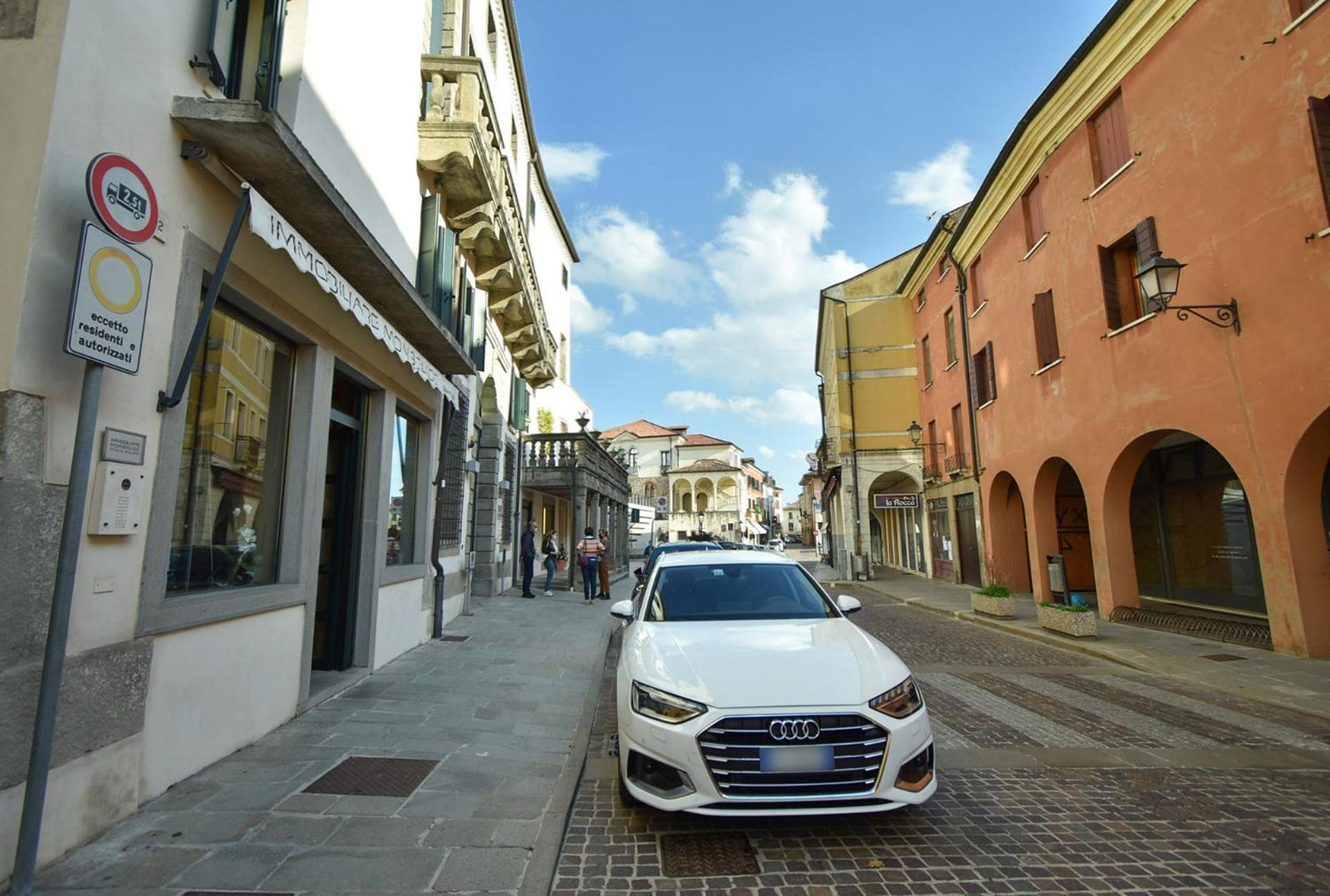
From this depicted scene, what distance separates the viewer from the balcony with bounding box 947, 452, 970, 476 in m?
19.0

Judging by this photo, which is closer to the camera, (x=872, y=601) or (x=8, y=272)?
(x=8, y=272)

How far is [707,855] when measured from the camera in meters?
3.16

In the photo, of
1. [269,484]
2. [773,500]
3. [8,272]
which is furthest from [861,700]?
[773,500]

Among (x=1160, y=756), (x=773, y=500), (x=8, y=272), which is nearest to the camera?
(x=8, y=272)

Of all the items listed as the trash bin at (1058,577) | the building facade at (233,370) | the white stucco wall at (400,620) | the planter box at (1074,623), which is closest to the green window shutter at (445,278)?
the building facade at (233,370)

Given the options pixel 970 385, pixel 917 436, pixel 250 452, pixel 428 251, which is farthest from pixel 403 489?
pixel 917 436

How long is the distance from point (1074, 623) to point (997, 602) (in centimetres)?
235

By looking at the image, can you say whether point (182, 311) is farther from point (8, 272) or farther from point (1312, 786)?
point (1312, 786)

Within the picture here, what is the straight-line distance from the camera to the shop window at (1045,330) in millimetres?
13391

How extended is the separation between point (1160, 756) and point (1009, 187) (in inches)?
567

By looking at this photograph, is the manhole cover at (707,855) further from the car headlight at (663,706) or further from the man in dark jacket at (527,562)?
the man in dark jacket at (527,562)

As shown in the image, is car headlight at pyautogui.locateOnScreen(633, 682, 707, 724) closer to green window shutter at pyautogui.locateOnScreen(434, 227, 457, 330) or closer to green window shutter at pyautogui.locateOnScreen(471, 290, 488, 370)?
green window shutter at pyautogui.locateOnScreen(434, 227, 457, 330)

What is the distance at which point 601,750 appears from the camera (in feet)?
15.9

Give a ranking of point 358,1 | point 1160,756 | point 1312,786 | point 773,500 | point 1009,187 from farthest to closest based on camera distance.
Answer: point 773,500, point 1009,187, point 358,1, point 1160,756, point 1312,786
